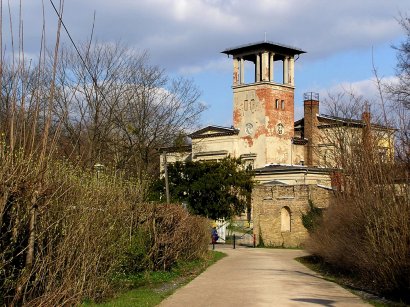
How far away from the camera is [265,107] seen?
78.8 m

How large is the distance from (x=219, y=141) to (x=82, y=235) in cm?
7298

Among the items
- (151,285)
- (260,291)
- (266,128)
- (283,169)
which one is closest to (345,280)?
(260,291)

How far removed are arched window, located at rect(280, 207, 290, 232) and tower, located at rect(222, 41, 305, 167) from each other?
2552cm

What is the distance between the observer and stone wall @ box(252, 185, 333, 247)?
Answer: 2019 inches

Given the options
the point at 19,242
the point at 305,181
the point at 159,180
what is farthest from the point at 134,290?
the point at 305,181

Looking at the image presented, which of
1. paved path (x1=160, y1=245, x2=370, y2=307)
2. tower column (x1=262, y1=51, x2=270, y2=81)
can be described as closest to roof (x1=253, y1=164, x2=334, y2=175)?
tower column (x1=262, y1=51, x2=270, y2=81)

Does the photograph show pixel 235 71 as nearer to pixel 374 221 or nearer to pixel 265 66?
pixel 265 66

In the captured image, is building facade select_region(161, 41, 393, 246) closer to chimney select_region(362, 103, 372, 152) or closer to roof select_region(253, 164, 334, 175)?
roof select_region(253, 164, 334, 175)

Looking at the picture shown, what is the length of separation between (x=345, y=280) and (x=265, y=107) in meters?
58.7

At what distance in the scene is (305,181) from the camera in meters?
70.0

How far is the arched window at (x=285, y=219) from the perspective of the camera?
173 ft

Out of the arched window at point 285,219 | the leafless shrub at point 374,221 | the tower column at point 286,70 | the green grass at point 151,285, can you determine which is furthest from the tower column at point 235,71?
the leafless shrub at point 374,221

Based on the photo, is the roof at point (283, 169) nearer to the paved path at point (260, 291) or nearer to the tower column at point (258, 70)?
the tower column at point (258, 70)

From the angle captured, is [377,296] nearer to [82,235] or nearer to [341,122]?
[82,235]
